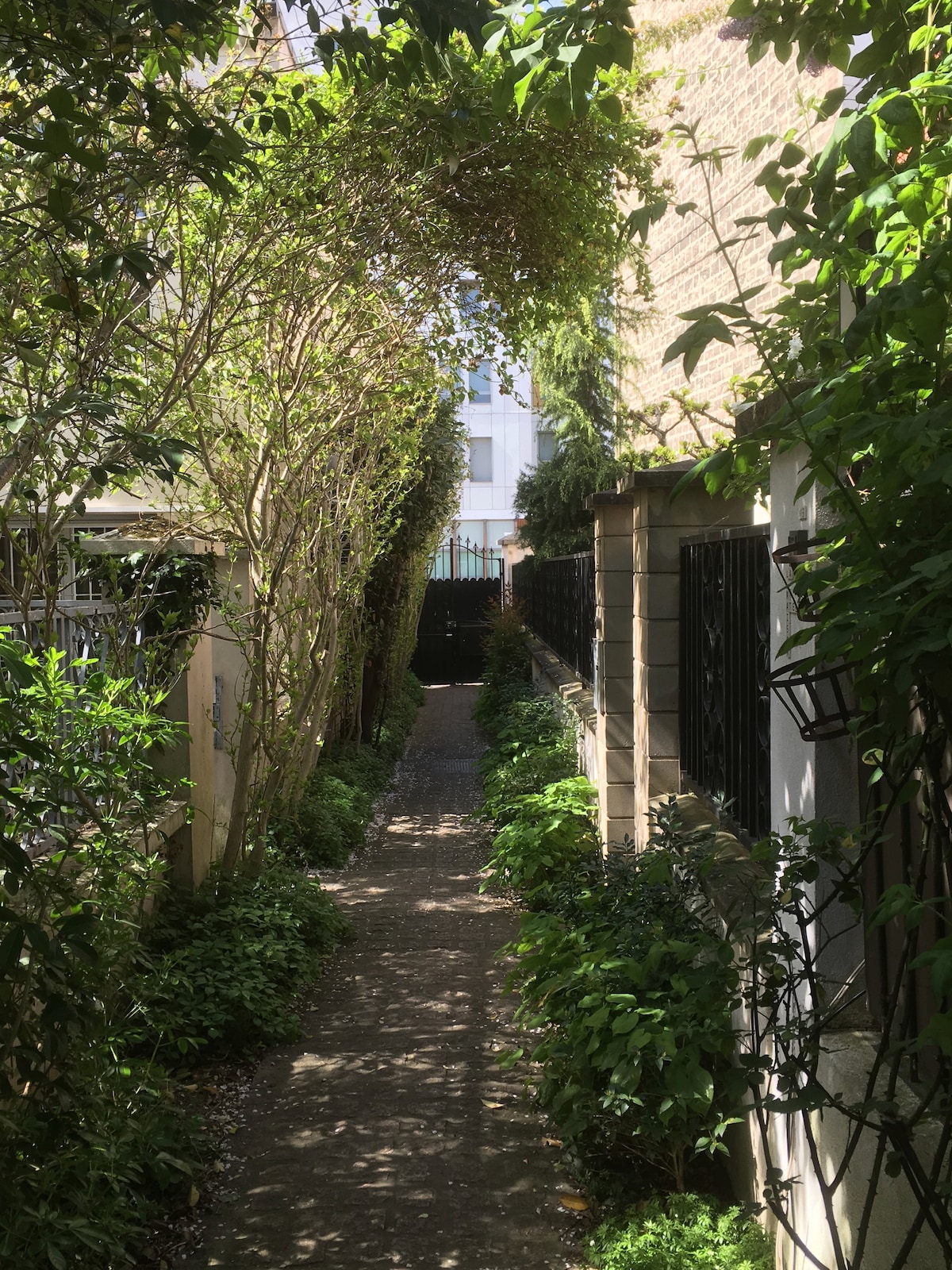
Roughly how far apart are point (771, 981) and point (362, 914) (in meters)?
5.32

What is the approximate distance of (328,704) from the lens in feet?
35.6

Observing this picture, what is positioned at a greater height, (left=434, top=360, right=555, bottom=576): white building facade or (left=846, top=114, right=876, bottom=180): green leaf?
(left=434, top=360, right=555, bottom=576): white building facade

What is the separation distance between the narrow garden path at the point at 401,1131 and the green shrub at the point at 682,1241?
0.24 metres

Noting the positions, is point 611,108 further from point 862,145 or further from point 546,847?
point 546,847

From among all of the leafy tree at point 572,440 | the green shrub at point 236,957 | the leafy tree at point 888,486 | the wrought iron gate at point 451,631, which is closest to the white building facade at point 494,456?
the wrought iron gate at point 451,631

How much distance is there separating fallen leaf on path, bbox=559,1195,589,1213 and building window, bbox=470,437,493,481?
3569 cm

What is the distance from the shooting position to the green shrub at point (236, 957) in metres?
5.00

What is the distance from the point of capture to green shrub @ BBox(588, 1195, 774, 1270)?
3064 millimetres

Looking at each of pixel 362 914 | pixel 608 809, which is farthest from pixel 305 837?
pixel 608 809

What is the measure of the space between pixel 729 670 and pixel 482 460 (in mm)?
35337

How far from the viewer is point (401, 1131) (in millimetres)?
4352

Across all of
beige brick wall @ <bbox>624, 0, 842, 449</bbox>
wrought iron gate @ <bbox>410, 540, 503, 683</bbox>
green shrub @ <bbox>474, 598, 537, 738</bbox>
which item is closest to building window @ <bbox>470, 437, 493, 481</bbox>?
wrought iron gate @ <bbox>410, 540, 503, 683</bbox>

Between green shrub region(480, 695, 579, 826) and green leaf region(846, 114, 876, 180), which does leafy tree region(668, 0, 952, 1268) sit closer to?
green leaf region(846, 114, 876, 180)

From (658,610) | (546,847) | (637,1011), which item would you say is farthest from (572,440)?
(637,1011)
